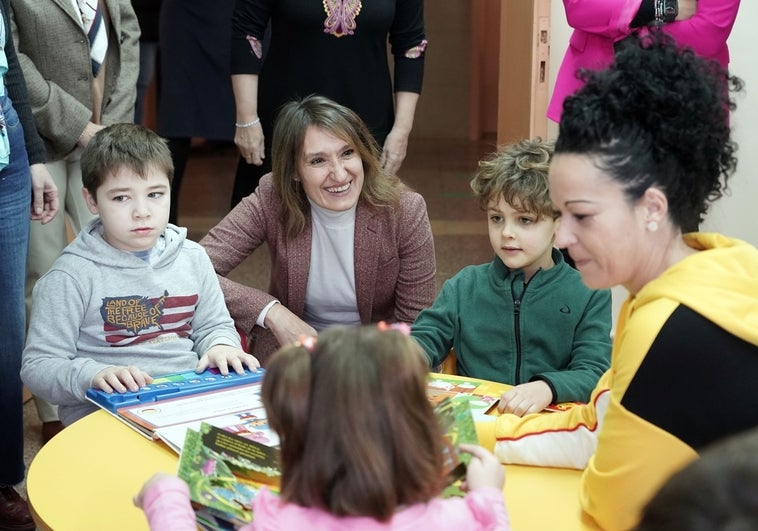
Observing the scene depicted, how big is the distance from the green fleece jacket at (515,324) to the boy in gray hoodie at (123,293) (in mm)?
452

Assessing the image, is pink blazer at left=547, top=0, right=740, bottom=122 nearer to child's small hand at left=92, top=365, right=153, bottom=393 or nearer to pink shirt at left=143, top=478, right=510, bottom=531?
child's small hand at left=92, top=365, right=153, bottom=393

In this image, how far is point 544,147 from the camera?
2.46 m

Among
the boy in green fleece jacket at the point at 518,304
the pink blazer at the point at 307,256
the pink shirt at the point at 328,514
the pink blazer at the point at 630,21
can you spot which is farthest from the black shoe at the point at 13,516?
the pink blazer at the point at 630,21

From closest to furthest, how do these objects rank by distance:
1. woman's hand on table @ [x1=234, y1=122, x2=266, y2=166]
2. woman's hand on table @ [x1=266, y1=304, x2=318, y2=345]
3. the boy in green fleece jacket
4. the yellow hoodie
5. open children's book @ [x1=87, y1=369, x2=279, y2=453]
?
the yellow hoodie
open children's book @ [x1=87, y1=369, x2=279, y2=453]
the boy in green fleece jacket
woman's hand on table @ [x1=266, y1=304, x2=318, y2=345]
woman's hand on table @ [x1=234, y1=122, x2=266, y2=166]

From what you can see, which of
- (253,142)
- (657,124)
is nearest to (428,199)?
(253,142)

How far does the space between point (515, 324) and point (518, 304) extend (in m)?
0.04

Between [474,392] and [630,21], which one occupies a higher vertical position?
[630,21]

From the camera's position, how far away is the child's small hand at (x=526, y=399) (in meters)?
1.92

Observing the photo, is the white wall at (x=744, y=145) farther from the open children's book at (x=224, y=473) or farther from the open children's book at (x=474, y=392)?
the open children's book at (x=224, y=473)

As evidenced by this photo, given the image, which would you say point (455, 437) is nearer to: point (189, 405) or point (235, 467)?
point (235, 467)

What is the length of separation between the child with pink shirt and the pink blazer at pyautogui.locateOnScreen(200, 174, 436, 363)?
1.52 metres

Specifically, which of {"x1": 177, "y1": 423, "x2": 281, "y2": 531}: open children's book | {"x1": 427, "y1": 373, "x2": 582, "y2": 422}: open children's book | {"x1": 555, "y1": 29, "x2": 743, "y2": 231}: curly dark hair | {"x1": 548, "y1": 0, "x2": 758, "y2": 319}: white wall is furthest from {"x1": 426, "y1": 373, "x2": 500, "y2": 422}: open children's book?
{"x1": 548, "y1": 0, "x2": 758, "y2": 319}: white wall

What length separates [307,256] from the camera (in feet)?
9.16

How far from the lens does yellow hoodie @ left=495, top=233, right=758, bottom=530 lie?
1.39 m
